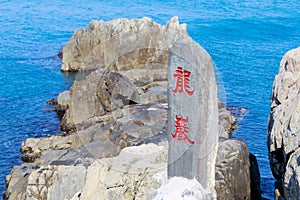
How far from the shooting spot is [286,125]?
16594 mm

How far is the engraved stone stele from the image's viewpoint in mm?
12961

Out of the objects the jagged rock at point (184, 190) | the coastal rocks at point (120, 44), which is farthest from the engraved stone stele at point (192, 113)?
the coastal rocks at point (120, 44)

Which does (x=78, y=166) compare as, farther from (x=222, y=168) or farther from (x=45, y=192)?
(x=222, y=168)

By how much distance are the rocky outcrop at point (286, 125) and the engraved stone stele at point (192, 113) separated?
7.65 ft

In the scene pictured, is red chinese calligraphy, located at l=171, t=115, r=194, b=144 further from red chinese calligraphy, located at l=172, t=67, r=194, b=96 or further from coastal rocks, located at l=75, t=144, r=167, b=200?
Result: coastal rocks, located at l=75, t=144, r=167, b=200

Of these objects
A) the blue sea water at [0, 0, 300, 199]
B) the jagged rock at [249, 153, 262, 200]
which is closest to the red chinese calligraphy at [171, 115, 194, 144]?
the jagged rock at [249, 153, 262, 200]

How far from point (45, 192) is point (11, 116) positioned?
61.4ft

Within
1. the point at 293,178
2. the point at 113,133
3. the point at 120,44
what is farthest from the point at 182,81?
the point at 120,44

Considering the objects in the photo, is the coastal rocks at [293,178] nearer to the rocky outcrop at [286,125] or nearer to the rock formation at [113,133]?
the rocky outcrop at [286,125]

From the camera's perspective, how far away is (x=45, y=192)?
66.0 ft

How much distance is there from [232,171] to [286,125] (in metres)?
3.28

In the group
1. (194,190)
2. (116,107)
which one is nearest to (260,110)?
(116,107)

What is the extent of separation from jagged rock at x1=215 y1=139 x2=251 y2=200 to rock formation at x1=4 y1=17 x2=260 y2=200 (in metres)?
0.04

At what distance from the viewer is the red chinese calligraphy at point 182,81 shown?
13.1 meters
